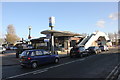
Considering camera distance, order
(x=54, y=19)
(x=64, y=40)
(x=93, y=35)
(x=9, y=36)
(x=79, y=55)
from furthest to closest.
A: (x=9, y=36)
(x=93, y=35)
(x=64, y=40)
(x=54, y=19)
(x=79, y=55)

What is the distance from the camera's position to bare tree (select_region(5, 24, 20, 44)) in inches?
2547

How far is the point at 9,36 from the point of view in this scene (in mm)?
65000

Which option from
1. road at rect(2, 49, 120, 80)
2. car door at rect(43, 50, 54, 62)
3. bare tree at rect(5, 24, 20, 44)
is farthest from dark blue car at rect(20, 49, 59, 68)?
bare tree at rect(5, 24, 20, 44)

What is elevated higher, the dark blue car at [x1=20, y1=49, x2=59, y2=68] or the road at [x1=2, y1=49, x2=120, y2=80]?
the dark blue car at [x1=20, y1=49, x2=59, y2=68]

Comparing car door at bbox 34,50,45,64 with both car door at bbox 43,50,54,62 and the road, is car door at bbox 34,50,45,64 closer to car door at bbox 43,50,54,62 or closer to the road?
car door at bbox 43,50,54,62

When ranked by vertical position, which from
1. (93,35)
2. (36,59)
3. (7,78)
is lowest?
(7,78)

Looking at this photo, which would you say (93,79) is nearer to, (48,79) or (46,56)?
(48,79)

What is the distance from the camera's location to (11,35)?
65750 mm

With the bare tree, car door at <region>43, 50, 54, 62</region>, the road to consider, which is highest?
the bare tree

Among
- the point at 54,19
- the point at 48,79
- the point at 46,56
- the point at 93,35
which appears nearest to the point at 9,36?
the point at 93,35

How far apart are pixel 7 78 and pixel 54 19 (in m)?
13.6

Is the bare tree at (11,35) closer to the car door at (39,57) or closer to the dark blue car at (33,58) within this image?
the dark blue car at (33,58)

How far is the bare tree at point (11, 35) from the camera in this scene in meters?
64.7

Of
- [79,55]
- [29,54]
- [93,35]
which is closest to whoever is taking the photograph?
[29,54]
